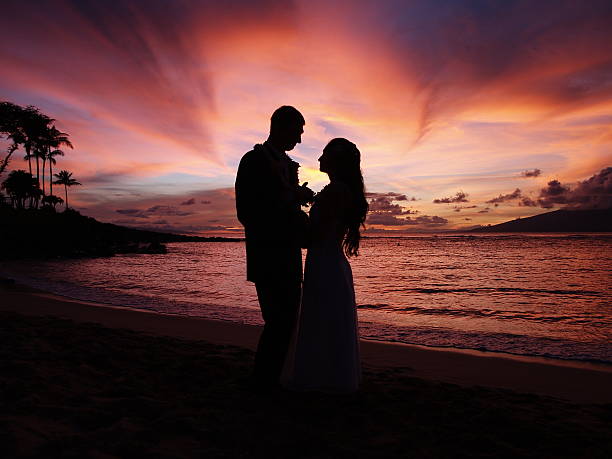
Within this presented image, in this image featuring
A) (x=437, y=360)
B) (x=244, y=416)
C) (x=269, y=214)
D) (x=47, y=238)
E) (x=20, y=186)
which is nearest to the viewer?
(x=244, y=416)

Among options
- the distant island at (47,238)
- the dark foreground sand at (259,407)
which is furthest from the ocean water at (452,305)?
the distant island at (47,238)

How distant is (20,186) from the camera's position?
6138cm

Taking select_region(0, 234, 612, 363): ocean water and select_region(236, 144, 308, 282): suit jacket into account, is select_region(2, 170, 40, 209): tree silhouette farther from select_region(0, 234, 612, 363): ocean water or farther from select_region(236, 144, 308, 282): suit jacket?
select_region(236, 144, 308, 282): suit jacket

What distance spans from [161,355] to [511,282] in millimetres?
17578

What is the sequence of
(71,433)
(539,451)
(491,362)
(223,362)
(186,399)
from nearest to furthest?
1. (71,433)
2. (539,451)
3. (186,399)
4. (223,362)
5. (491,362)

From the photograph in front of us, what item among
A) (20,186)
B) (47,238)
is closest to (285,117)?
(47,238)

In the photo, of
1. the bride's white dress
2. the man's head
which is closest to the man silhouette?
the man's head

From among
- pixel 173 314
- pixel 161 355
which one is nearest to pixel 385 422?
pixel 161 355

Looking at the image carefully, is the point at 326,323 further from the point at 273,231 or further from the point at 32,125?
the point at 32,125

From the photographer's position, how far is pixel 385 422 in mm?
3389

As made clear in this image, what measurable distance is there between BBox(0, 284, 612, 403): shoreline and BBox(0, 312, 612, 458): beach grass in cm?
64

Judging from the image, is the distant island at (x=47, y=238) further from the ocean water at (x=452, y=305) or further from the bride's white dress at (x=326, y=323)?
the bride's white dress at (x=326, y=323)

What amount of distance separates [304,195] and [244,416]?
2.01m

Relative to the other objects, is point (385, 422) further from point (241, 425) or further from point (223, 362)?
point (223, 362)
